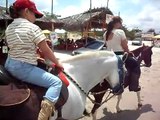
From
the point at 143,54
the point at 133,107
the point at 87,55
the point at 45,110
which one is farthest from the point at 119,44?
the point at 45,110

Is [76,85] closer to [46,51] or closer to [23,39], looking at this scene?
[46,51]

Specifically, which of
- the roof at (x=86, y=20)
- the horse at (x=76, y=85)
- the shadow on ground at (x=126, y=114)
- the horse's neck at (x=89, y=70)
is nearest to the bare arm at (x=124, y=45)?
the shadow on ground at (x=126, y=114)

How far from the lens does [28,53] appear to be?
3.21m

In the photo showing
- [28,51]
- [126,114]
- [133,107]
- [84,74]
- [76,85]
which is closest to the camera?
[28,51]

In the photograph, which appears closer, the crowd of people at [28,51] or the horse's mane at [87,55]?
the crowd of people at [28,51]

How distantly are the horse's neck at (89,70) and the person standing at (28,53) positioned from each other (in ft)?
2.67

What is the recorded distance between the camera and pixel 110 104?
25.8ft

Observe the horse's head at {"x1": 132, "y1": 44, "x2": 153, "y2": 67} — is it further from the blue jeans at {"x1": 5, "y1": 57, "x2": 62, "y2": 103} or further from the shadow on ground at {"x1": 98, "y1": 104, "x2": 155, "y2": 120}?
the blue jeans at {"x1": 5, "y1": 57, "x2": 62, "y2": 103}

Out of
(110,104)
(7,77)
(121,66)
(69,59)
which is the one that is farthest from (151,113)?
(7,77)

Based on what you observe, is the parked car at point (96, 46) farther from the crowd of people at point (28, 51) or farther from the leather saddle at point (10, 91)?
the leather saddle at point (10, 91)

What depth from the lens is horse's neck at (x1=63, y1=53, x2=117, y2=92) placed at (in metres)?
4.10

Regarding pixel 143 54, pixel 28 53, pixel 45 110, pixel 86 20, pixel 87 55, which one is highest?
pixel 86 20

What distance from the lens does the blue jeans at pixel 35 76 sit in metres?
3.21

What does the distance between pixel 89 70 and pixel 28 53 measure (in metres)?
1.32
